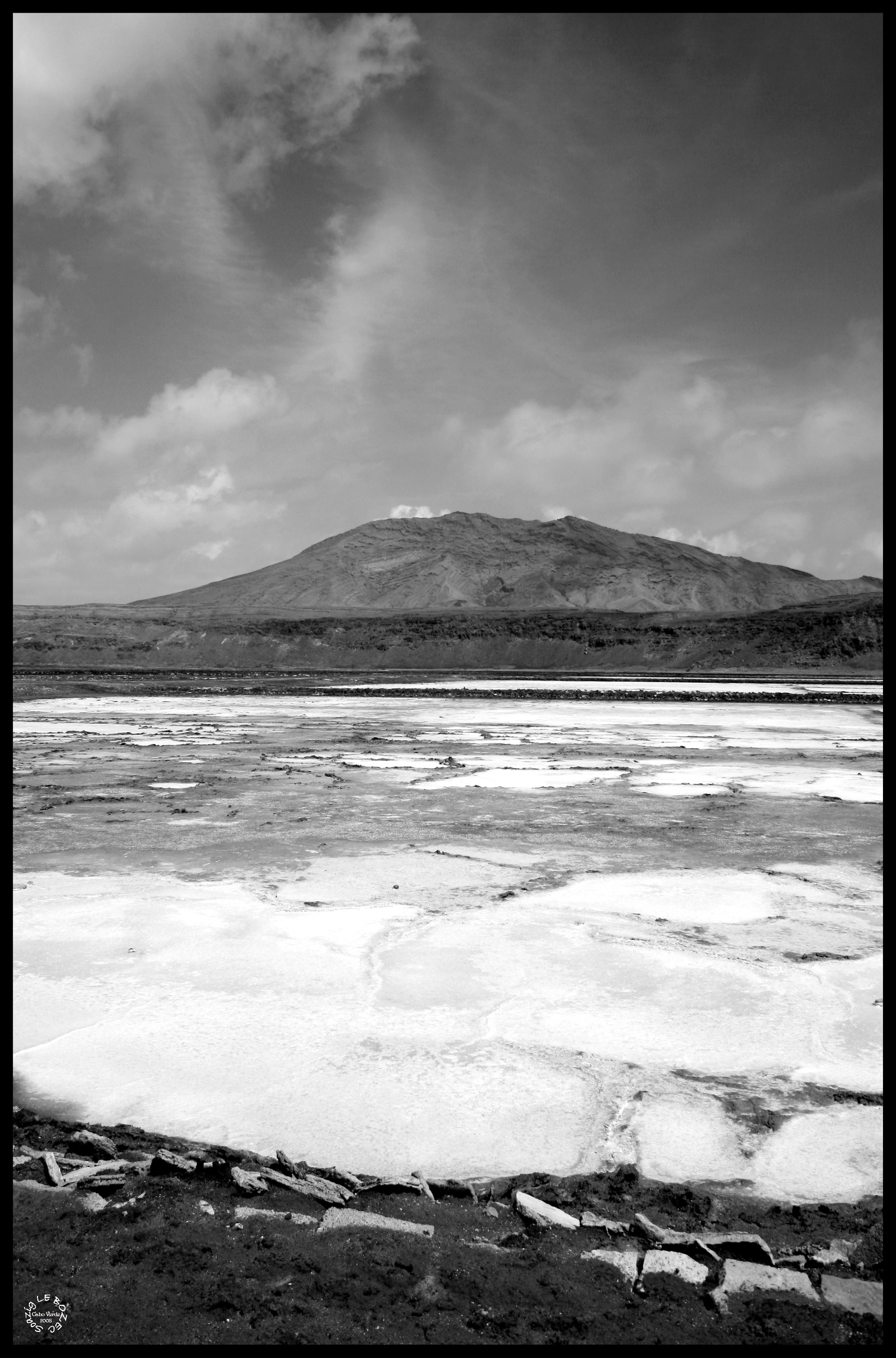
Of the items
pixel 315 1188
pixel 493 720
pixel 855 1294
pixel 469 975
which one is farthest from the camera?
pixel 493 720

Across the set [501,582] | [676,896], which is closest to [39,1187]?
[676,896]

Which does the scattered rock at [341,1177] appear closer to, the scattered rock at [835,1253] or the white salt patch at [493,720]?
the scattered rock at [835,1253]

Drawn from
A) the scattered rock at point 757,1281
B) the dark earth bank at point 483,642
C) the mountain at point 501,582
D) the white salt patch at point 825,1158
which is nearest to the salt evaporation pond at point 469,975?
the white salt patch at point 825,1158

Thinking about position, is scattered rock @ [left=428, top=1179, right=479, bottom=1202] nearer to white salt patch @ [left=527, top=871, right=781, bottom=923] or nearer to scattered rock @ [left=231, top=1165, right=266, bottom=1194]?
scattered rock @ [left=231, top=1165, right=266, bottom=1194]

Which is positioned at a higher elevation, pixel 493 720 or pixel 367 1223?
pixel 493 720

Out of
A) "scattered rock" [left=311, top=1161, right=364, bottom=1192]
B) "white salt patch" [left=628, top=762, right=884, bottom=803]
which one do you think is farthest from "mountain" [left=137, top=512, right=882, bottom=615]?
"scattered rock" [left=311, top=1161, right=364, bottom=1192]

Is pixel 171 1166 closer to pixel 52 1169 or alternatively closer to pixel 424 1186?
pixel 52 1169
